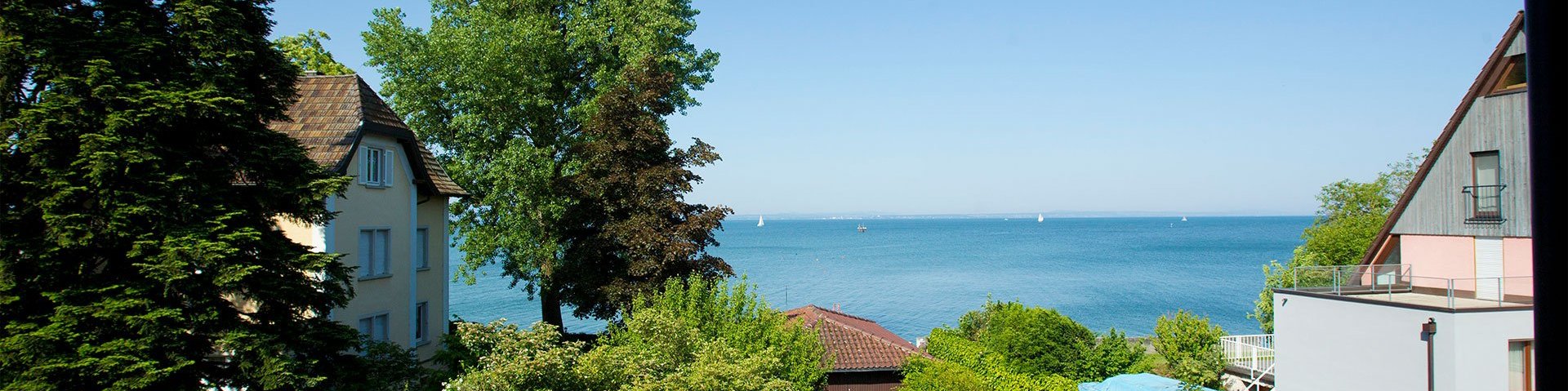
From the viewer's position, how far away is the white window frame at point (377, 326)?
22.7 m

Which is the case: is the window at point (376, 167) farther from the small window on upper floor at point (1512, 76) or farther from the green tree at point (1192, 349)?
the small window on upper floor at point (1512, 76)

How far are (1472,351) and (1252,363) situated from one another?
12.0 metres

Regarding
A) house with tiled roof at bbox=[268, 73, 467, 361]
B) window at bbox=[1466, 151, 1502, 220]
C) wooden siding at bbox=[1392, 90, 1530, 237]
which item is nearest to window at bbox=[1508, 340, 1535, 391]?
wooden siding at bbox=[1392, 90, 1530, 237]

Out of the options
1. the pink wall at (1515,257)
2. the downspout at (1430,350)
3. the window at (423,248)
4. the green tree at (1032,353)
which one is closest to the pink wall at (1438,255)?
the pink wall at (1515,257)

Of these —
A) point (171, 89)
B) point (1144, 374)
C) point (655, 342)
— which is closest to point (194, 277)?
point (171, 89)

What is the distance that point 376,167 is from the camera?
23.2 m

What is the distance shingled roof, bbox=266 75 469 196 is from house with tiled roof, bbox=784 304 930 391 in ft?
43.5

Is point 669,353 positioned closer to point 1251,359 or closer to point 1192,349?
point 1192,349

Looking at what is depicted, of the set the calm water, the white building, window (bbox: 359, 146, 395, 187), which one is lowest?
the calm water

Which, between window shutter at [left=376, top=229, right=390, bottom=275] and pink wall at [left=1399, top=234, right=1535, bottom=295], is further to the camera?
window shutter at [left=376, top=229, right=390, bottom=275]

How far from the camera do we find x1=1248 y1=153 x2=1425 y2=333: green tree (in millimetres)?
41281

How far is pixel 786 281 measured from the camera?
108 m

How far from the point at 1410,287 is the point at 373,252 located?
25212 millimetres

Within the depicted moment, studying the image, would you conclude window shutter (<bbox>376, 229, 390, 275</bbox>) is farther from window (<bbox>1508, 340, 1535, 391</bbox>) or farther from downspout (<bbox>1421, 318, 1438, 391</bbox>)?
window (<bbox>1508, 340, 1535, 391</bbox>)
